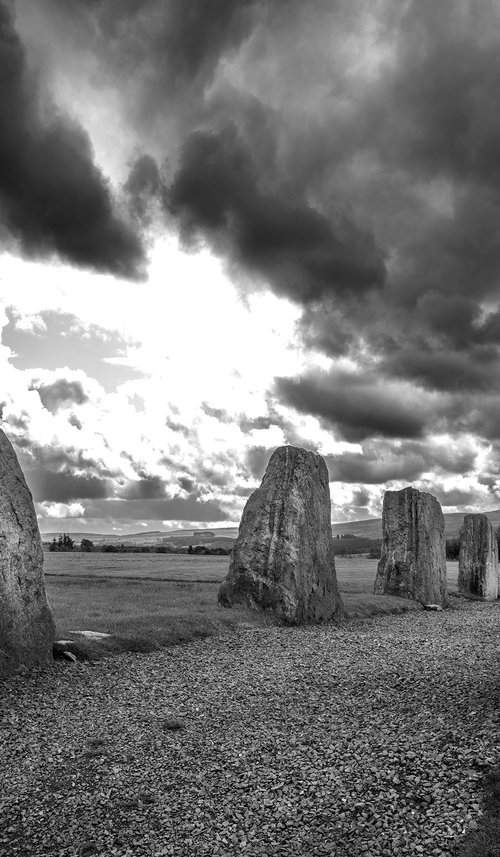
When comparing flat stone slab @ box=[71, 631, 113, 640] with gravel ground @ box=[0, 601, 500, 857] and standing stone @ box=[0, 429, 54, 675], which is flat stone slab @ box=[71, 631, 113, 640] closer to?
gravel ground @ box=[0, 601, 500, 857]

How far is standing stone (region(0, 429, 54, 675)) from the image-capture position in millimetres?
12805

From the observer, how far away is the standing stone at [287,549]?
2138cm

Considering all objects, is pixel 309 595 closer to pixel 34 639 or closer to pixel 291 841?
pixel 34 639

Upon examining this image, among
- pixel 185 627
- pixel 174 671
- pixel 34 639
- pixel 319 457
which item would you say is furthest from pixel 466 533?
pixel 34 639

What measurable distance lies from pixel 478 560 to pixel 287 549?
18810 mm

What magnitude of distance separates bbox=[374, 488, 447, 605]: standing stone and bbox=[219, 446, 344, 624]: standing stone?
28.5 feet

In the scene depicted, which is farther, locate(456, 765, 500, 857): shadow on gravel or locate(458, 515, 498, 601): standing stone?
locate(458, 515, 498, 601): standing stone

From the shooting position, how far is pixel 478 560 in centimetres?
3572

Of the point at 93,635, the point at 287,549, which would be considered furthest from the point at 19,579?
the point at 287,549

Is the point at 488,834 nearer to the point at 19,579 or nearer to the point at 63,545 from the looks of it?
the point at 19,579

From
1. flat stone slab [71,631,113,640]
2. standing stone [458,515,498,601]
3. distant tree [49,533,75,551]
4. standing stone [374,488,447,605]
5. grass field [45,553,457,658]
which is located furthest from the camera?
distant tree [49,533,75,551]

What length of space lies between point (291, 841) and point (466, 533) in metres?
32.3

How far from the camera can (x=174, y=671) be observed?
13.8m

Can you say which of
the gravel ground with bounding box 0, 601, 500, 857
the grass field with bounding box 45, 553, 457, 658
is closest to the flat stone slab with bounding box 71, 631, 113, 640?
the grass field with bounding box 45, 553, 457, 658
